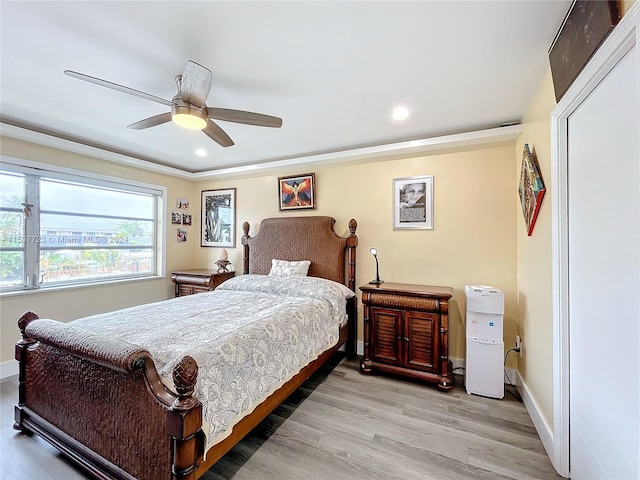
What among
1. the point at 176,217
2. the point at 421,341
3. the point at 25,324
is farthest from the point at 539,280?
the point at 176,217

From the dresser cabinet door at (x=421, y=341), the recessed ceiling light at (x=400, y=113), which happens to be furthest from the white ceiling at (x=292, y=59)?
the dresser cabinet door at (x=421, y=341)

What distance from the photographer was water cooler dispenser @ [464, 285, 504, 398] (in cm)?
236

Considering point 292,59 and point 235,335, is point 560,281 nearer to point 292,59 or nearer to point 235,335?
point 235,335

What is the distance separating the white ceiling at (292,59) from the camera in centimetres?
139

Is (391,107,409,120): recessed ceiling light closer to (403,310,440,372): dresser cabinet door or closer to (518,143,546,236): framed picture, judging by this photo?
(518,143,546,236): framed picture

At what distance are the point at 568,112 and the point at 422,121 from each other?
4.00 ft

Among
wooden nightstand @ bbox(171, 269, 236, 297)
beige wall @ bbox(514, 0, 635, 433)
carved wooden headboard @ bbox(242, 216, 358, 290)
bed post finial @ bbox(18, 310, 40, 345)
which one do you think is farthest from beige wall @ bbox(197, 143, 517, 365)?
bed post finial @ bbox(18, 310, 40, 345)

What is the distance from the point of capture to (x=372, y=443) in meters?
1.83

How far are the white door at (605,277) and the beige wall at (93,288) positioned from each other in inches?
180

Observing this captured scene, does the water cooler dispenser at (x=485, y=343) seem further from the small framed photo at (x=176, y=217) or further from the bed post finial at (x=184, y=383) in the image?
the small framed photo at (x=176, y=217)

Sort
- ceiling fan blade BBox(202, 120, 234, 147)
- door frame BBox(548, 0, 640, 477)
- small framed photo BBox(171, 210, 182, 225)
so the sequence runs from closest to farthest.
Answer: door frame BBox(548, 0, 640, 477) < ceiling fan blade BBox(202, 120, 234, 147) < small framed photo BBox(171, 210, 182, 225)

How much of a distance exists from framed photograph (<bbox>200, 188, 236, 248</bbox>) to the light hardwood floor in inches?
104

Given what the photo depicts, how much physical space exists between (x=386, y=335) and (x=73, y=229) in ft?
12.5

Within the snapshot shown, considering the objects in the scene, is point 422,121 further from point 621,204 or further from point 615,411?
point 615,411
